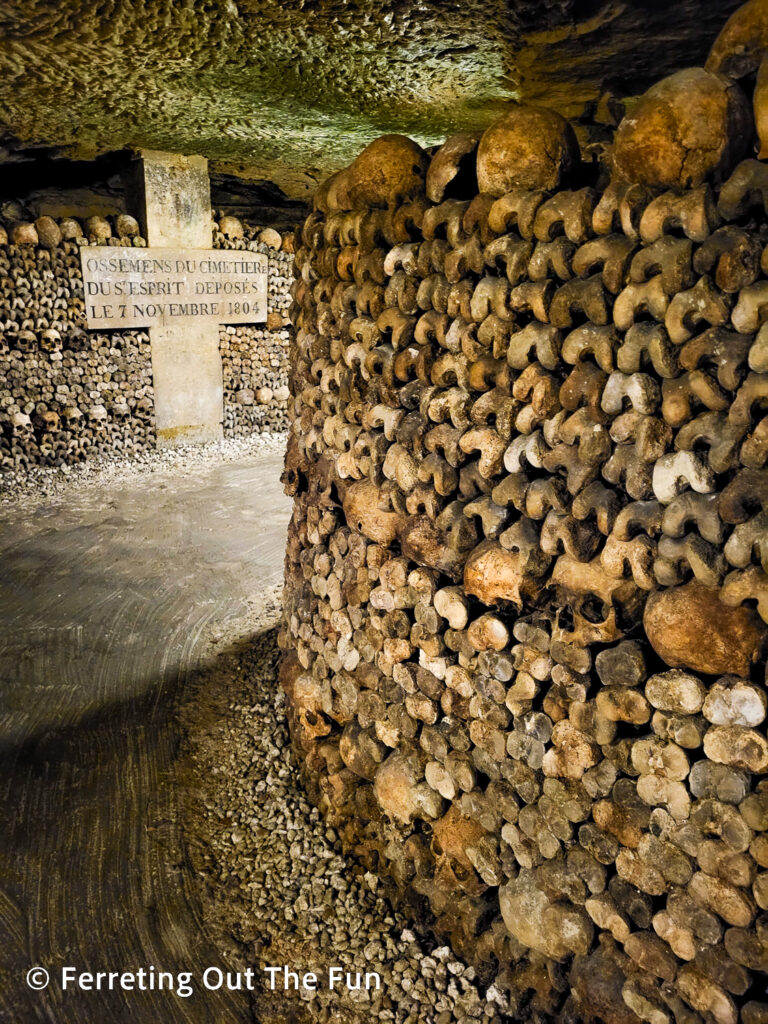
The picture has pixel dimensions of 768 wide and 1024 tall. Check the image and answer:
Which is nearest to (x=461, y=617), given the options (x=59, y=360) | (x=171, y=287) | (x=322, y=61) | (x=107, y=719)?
(x=107, y=719)

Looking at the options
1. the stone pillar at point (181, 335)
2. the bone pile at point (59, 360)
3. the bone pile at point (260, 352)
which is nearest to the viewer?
the bone pile at point (59, 360)

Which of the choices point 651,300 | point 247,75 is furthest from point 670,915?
point 247,75

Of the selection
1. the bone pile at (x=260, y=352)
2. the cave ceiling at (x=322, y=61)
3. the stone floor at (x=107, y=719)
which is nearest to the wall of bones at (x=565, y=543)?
the stone floor at (x=107, y=719)

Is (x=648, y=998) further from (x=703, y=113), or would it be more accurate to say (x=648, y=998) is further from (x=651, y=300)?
(x=703, y=113)

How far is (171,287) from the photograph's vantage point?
24.5 feet

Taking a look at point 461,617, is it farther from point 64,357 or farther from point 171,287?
point 171,287

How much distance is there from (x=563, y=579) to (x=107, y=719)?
95.0 inches

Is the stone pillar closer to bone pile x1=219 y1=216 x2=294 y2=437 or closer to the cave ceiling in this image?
bone pile x1=219 y1=216 x2=294 y2=437

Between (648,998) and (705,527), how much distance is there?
3.45 feet

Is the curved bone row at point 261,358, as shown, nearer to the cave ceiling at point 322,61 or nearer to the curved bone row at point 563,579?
the cave ceiling at point 322,61

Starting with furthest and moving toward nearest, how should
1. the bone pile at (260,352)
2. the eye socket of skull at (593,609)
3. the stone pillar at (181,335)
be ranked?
1. the bone pile at (260,352)
2. the stone pillar at (181,335)
3. the eye socket of skull at (593,609)

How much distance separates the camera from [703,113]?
138cm

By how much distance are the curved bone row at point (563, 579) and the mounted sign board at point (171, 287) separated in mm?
5199

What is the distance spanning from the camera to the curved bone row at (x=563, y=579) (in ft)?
4.72
